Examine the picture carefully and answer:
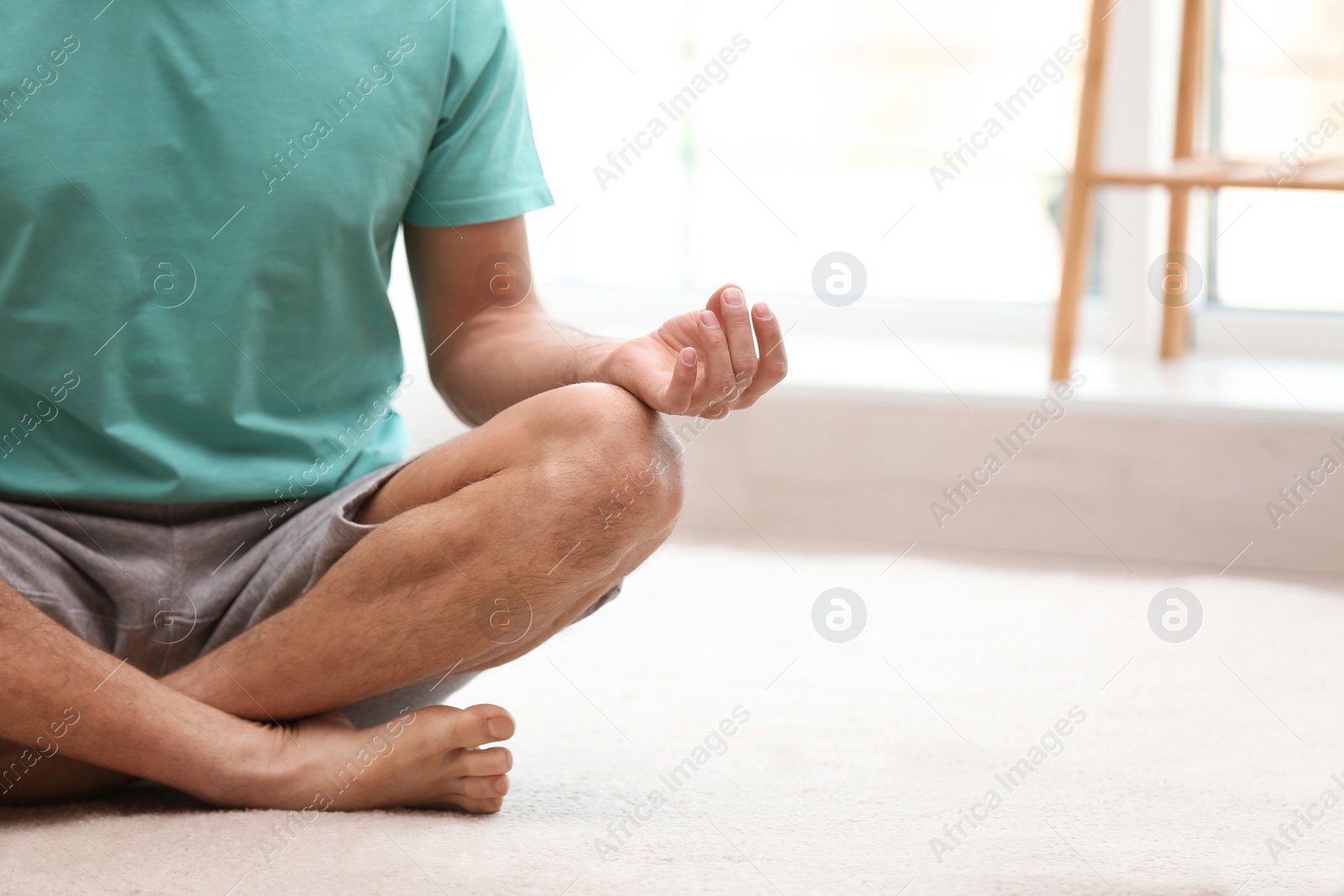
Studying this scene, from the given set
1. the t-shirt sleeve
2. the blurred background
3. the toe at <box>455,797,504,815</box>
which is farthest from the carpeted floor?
the t-shirt sleeve

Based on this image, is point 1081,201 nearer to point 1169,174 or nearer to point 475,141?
point 1169,174

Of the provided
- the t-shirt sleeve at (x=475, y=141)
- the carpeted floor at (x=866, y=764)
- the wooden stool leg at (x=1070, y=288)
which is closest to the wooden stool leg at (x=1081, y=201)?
the wooden stool leg at (x=1070, y=288)

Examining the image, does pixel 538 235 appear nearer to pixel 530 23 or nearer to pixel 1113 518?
pixel 530 23

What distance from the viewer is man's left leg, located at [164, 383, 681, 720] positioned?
856 millimetres

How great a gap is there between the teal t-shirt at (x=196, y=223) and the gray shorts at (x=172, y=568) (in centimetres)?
2

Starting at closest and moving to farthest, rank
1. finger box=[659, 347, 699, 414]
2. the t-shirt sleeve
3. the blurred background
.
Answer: finger box=[659, 347, 699, 414] < the t-shirt sleeve < the blurred background

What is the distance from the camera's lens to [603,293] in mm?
2336

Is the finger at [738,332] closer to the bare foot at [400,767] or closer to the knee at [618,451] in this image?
the knee at [618,451]

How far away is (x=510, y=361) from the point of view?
1.02m

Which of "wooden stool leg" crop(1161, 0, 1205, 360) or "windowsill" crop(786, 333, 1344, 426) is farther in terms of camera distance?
"wooden stool leg" crop(1161, 0, 1205, 360)

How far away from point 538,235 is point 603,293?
17cm

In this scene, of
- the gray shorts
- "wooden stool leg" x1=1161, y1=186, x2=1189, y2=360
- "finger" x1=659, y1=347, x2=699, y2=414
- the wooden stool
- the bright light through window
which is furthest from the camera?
the bright light through window

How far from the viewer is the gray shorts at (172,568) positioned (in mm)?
935

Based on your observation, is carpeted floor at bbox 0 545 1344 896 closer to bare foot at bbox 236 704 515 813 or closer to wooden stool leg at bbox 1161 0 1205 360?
bare foot at bbox 236 704 515 813
